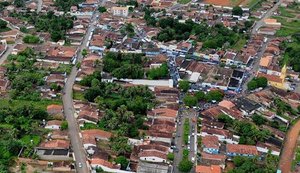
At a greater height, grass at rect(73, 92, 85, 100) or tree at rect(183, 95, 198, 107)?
tree at rect(183, 95, 198, 107)

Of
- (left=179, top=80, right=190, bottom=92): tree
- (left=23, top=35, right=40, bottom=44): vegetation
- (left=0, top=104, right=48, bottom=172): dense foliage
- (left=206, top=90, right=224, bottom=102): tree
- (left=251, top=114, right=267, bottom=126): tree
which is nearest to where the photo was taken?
(left=0, top=104, right=48, bottom=172): dense foliage

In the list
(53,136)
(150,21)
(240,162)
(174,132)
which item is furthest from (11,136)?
(150,21)

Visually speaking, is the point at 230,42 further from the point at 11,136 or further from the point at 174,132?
the point at 11,136

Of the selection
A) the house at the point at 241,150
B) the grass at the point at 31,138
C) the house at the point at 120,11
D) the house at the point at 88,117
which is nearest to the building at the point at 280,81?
the house at the point at 241,150

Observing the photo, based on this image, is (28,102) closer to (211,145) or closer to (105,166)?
(105,166)

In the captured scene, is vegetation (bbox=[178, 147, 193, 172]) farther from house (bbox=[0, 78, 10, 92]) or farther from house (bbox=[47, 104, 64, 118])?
house (bbox=[0, 78, 10, 92])

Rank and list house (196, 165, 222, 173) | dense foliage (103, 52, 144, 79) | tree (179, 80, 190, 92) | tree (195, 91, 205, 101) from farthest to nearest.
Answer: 1. dense foliage (103, 52, 144, 79)
2. tree (179, 80, 190, 92)
3. tree (195, 91, 205, 101)
4. house (196, 165, 222, 173)

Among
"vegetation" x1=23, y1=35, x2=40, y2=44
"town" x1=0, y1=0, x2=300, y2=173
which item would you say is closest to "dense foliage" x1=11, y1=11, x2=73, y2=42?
"town" x1=0, y1=0, x2=300, y2=173
